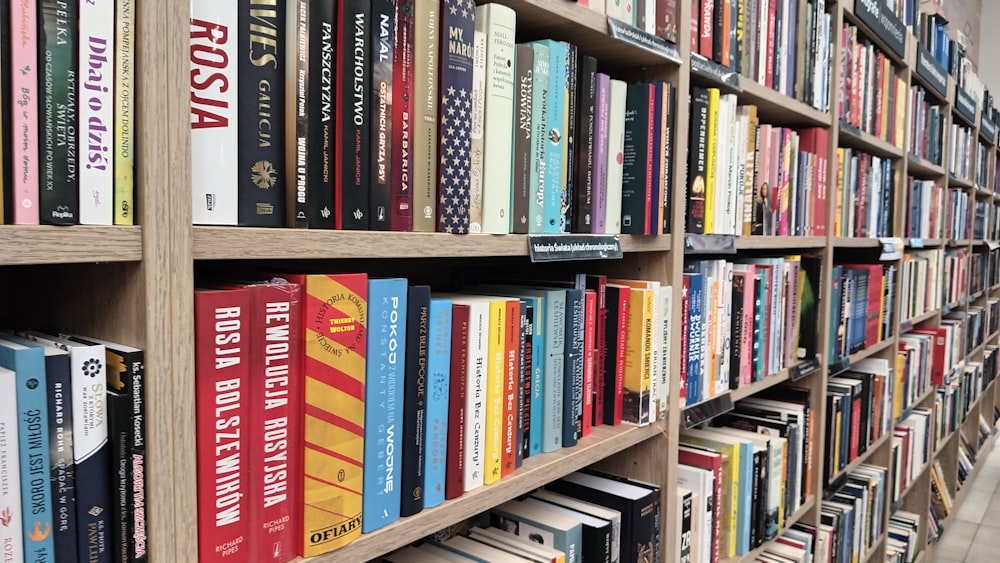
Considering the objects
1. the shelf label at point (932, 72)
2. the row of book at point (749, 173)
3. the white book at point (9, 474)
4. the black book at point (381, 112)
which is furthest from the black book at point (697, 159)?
the shelf label at point (932, 72)

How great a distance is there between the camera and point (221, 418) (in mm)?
612

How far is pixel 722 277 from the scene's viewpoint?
142cm

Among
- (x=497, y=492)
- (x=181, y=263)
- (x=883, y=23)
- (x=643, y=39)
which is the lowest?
(x=497, y=492)

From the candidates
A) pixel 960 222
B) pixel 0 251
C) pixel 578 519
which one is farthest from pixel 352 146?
pixel 960 222

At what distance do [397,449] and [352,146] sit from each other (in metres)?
0.35

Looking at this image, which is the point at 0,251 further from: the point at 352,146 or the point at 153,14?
the point at 352,146

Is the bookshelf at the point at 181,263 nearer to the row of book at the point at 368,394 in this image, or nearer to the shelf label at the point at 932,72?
the row of book at the point at 368,394

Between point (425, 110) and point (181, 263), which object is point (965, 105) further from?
point (181, 263)

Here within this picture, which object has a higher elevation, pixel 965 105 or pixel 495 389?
pixel 965 105

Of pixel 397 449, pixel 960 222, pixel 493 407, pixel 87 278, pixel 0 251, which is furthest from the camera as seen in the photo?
pixel 960 222

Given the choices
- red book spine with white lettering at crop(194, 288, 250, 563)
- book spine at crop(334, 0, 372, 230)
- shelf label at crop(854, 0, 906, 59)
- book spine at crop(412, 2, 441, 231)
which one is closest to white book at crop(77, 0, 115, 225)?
red book spine with white lettering at crop(194, 288, 250, 563)

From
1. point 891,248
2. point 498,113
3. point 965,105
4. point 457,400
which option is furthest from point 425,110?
point 965,105

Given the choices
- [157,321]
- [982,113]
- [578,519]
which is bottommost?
[578,519]

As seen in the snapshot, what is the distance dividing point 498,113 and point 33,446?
624 millimetres
